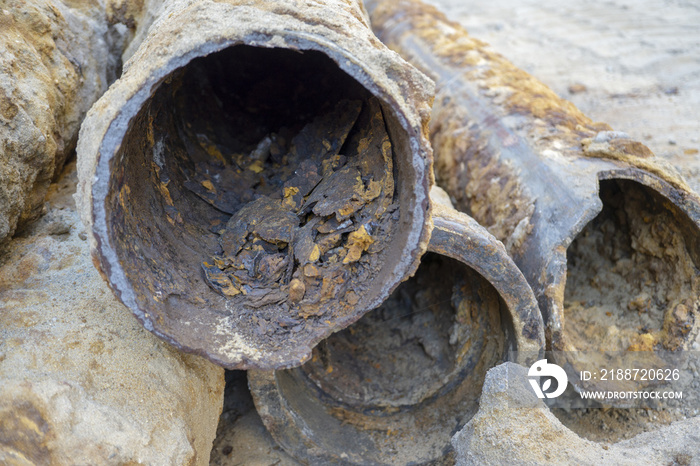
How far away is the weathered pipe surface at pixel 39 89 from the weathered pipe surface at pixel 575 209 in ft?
6.11

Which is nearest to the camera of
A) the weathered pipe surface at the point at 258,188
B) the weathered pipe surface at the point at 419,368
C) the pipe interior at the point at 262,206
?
the weathered pipe surface at the point at 258,188

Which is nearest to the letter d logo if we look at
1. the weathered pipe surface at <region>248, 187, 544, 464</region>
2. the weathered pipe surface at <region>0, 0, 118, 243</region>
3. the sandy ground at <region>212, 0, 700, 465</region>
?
the weathered pipe surface at <region>248, 187, 544, 464</region>

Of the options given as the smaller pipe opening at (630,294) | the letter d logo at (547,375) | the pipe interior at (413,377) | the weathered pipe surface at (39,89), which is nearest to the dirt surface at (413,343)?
the pipe interior at (413,377)

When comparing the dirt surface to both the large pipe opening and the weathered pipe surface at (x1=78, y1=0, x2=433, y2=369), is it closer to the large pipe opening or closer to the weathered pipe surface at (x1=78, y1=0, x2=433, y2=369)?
the large pipe opening

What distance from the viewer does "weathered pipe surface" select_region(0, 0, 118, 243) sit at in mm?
1751

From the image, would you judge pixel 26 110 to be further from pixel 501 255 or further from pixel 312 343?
pixel 501 255

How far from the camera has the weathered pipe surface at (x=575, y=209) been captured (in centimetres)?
210

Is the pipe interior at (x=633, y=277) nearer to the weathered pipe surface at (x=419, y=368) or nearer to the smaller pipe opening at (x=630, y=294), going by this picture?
the smaller pipe opening at (x=630, y=294)

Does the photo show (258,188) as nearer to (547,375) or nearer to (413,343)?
(413,343)

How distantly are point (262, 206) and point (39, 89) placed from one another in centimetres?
91

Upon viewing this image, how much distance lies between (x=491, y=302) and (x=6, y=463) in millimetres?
1751

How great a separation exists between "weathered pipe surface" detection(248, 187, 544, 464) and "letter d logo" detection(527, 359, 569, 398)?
0.07 m

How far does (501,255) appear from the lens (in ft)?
6.11

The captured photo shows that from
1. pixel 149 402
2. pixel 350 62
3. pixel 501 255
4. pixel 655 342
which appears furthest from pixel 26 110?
pixel 655 342
